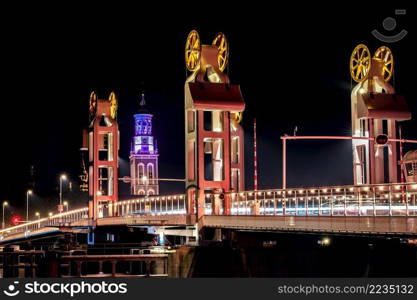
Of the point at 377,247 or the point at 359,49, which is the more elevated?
the point at 359,49

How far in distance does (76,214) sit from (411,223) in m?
93.5

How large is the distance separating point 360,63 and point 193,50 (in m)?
12.2

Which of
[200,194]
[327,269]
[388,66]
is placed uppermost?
[388,66]

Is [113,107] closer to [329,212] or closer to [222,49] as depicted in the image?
[222,49]

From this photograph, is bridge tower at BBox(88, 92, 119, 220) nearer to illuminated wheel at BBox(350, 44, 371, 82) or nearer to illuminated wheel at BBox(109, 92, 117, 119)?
illuminated wheel at BBox(109, 92, 117, 119)

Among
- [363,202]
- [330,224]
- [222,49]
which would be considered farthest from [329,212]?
[222,49]

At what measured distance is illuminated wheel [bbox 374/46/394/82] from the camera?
6419 centimetres

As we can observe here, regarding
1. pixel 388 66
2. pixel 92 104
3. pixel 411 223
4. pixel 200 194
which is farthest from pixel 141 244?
pixel 411 223

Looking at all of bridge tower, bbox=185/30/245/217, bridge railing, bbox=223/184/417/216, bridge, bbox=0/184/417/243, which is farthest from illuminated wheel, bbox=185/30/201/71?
bridge railing, bbox=223/184/417/216

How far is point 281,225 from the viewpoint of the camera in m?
47.7

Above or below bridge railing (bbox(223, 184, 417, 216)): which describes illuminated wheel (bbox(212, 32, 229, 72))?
above

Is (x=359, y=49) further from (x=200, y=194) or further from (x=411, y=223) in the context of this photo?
(x=411, y=223)

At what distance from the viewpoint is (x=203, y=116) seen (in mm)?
65062

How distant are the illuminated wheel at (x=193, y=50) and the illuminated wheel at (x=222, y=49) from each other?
1.62 metres
